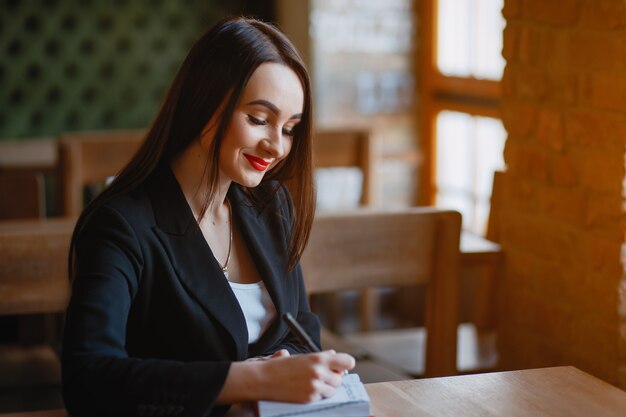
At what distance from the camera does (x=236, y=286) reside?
6.14 feet

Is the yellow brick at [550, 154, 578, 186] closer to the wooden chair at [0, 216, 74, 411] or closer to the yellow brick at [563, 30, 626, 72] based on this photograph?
the yellow brick at [563, 30, 626, 72]

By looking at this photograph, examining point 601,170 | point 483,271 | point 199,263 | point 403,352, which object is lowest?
point 403,352

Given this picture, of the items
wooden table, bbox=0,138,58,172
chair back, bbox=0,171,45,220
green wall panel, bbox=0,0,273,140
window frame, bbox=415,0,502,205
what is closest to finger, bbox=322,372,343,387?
chair back, bbox=0,171,45,220

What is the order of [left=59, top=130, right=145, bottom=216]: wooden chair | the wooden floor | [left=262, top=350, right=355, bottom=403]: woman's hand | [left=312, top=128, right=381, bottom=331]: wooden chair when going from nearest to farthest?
[left=262, top=350, right=355, bottom=403]: woman's hand → the wooden floor → [left=59, top=130, right=145, bottom=216]: wooden chair → [left=312, top=128, right=381, bottom=331]: wooden chair

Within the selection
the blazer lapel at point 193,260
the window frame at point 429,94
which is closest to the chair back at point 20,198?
the blazer lapel at point 193,260

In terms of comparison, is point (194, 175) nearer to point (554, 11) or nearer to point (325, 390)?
point (325, 390)

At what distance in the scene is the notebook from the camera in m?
1.47

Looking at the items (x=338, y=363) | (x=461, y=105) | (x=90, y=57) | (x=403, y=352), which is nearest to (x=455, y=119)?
(x=461, y=105)

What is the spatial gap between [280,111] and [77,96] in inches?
163

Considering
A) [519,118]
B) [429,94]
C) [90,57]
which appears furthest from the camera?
[90,57]

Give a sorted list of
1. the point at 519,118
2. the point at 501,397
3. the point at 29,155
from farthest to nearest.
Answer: the point at 29,155
the point at 519,118
the point at 501,397

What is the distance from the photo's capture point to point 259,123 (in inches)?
68.8

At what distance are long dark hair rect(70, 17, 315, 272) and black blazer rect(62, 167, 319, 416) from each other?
0.13ft

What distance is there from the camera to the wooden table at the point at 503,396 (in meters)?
1.58
